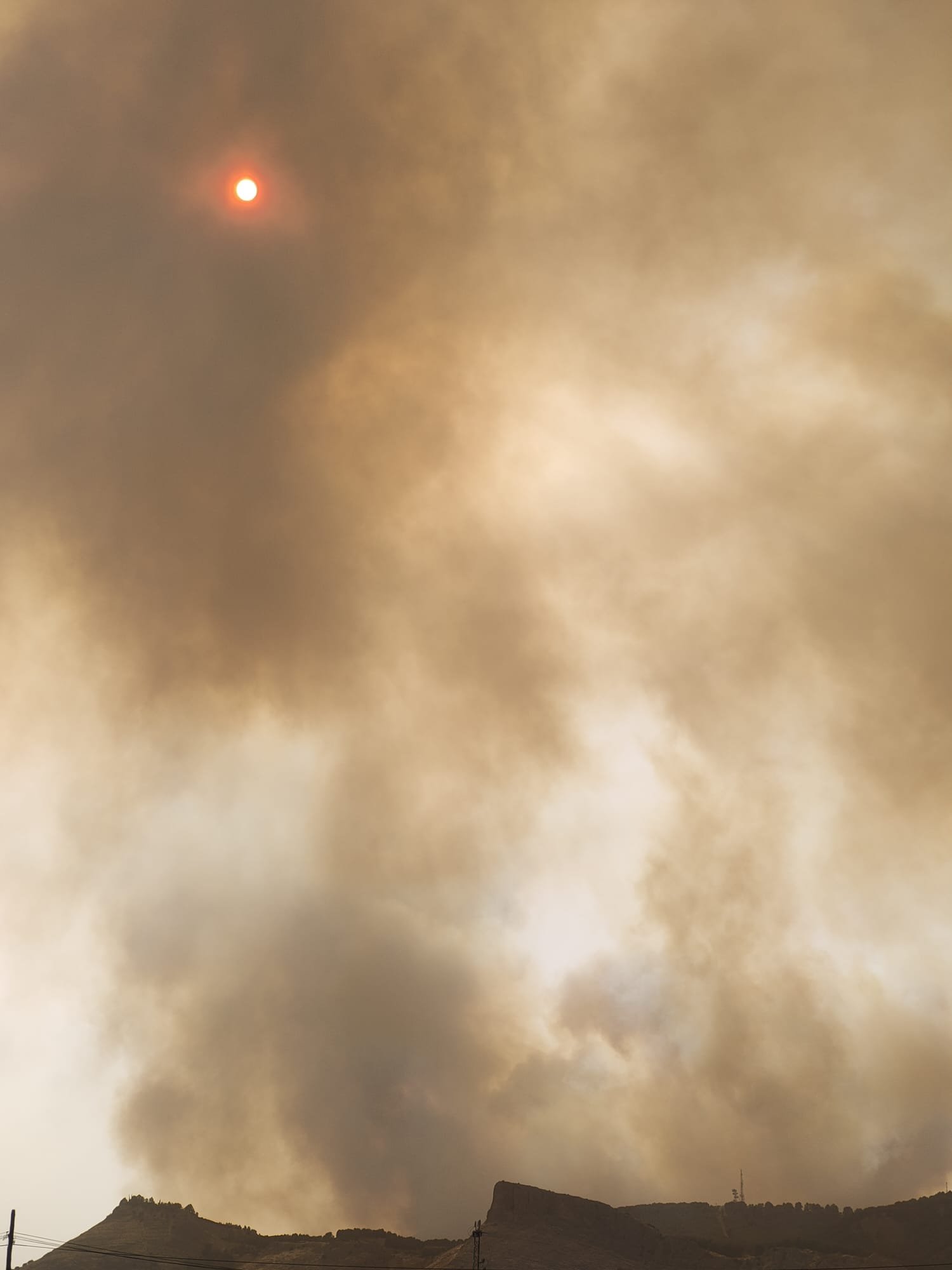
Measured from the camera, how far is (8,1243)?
107m

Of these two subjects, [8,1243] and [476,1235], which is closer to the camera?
[8,1243]

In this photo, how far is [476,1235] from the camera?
135875 mm

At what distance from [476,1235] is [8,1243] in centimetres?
5550
